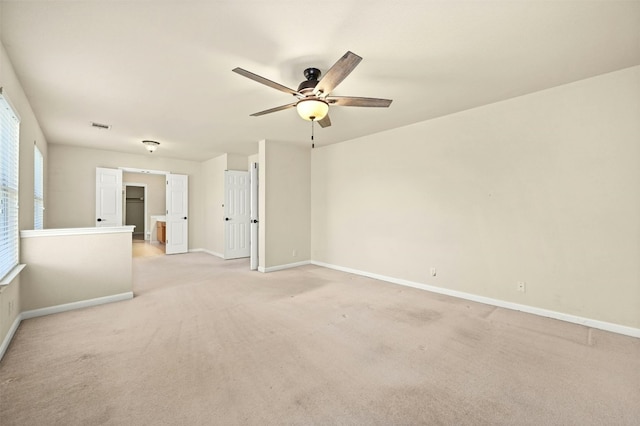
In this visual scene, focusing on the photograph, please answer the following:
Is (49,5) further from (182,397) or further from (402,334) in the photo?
(402,334)

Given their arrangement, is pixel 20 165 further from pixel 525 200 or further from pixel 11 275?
pixel 525 200

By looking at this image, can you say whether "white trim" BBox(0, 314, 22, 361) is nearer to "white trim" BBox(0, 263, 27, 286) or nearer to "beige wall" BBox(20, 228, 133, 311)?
"beige wall" BBox(20, 228, 133, 311)

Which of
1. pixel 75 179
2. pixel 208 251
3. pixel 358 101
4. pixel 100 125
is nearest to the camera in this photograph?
pixel 358 101

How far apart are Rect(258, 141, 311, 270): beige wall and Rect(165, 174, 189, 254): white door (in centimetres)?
313

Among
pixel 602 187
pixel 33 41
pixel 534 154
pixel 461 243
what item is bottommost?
pixel 461 243

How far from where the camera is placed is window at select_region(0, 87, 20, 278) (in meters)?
2.43

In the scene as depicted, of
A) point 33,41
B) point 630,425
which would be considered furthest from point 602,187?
point 33,41

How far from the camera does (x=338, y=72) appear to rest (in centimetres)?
209

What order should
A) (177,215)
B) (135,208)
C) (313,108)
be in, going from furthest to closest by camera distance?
(135,208) < (177,215) < (313,108)

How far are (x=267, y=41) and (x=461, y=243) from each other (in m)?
3.38

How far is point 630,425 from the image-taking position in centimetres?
161

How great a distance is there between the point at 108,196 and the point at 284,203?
161 inches

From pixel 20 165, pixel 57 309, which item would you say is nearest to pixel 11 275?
pixel 57 309

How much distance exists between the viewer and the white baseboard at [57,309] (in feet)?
8.23
